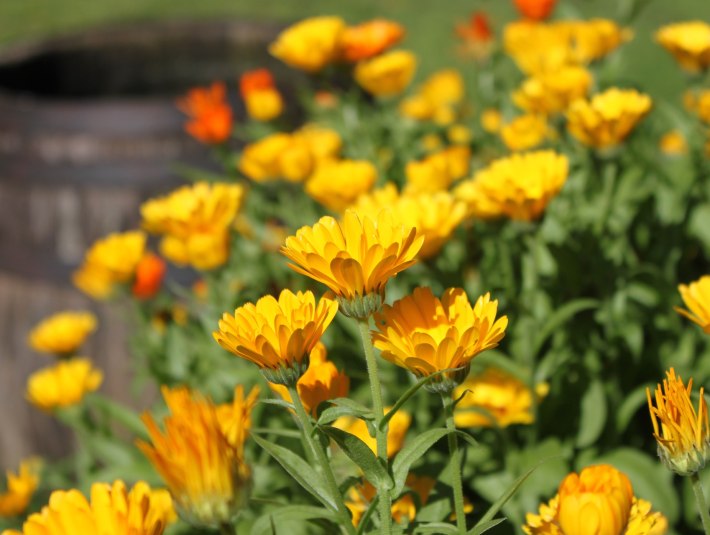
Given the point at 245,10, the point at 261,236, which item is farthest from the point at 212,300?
the point at 245,10

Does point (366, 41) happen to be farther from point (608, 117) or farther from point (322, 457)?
point (322, 457)

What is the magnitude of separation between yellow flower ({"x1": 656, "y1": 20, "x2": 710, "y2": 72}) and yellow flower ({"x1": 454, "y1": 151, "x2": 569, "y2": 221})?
1.37 feet

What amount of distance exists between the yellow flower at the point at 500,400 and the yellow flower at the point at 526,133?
40cm

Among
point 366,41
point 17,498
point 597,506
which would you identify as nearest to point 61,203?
point 366,41

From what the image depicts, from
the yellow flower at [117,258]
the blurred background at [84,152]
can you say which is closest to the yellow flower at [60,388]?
the yellow flower at [117,258]

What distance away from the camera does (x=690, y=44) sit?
1255mm

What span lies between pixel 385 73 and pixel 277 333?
1106 mm

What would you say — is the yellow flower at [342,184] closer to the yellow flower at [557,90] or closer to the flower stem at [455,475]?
the yellow flower at [557,90]

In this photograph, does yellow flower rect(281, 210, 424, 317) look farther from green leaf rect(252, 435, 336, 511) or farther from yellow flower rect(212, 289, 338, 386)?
green leaf rect(252, 435, 336, 511)

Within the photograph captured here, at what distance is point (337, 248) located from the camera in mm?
604

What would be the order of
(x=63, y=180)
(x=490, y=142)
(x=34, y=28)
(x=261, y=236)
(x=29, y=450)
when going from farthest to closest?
1. (x=34, y=28)
2. (x=29, y=450)
3. (x=63, y=180)
4. (x=490, y=142)
5. (x=261, y=236)

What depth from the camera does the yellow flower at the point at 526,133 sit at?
1295 mm

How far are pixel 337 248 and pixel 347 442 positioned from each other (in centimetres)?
12

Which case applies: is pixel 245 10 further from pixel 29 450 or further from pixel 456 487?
pixel 456 487
